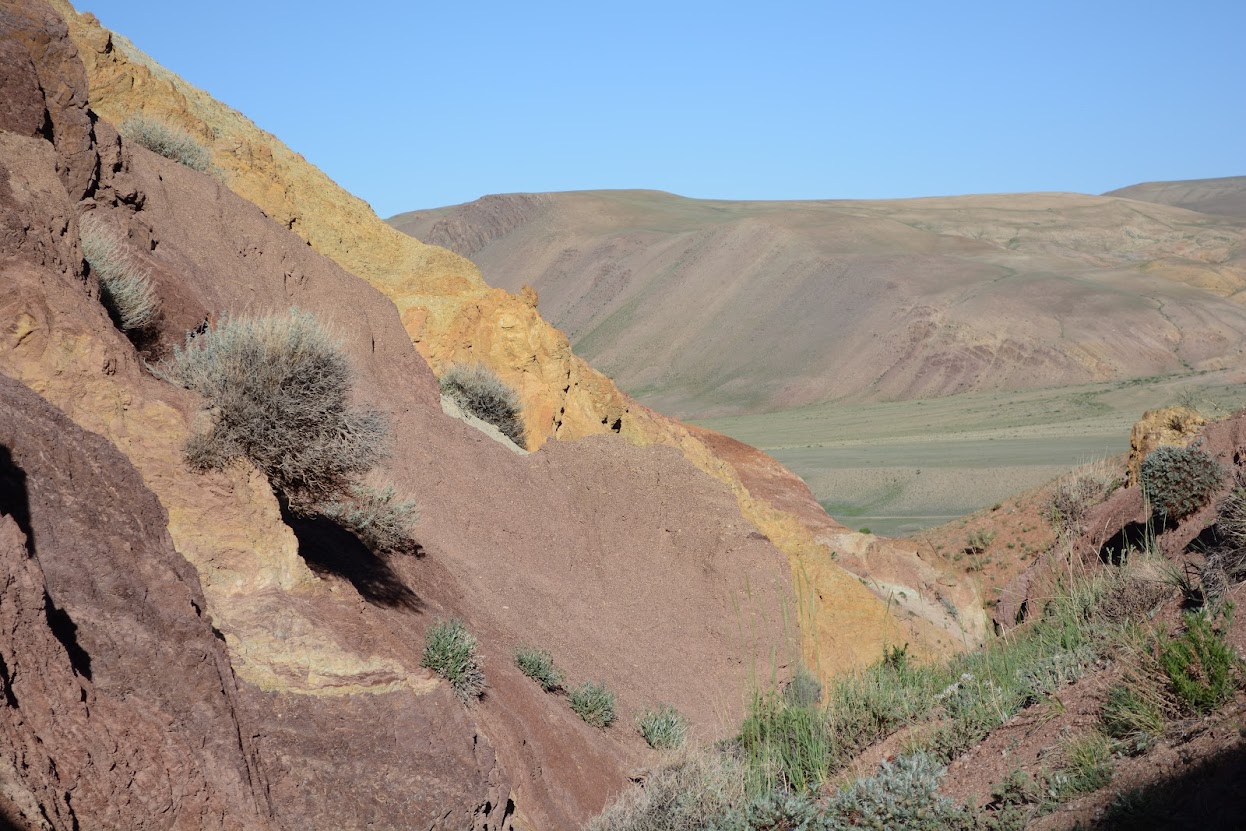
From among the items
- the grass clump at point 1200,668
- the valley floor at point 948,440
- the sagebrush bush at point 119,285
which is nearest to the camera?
the grass clump at point 1200,668

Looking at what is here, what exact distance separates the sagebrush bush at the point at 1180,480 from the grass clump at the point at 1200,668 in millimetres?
8763

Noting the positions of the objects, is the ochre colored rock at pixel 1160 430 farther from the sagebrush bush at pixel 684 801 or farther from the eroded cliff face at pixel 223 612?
the sagebrush bush at pixel 684 801

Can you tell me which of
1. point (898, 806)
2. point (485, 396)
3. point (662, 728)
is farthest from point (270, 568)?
point (485, 396)

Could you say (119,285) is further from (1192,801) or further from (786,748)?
(1192,801)

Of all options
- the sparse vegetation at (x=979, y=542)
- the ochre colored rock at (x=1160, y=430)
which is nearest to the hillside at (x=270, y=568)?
the ochre colored rock at (x=1160, y=430)

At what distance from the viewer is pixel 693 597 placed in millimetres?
14750

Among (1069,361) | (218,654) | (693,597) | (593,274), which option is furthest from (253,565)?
(593,274)

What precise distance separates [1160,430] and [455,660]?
57.1 feet

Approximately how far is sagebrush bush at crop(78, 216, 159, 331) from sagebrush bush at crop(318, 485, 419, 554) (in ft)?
7.56

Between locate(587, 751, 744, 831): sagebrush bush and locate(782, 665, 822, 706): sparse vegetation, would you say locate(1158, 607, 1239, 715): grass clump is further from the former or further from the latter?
locate(587, 751, 744, 831): sagebrush bush

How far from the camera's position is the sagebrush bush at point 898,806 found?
552 centimetres

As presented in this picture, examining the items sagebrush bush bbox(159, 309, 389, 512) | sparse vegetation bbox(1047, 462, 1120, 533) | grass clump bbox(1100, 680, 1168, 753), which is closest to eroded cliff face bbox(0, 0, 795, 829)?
sagebrush bush bbox(159, 309, 389, 512)

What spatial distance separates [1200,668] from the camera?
561 centimetres

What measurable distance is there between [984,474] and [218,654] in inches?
1812
